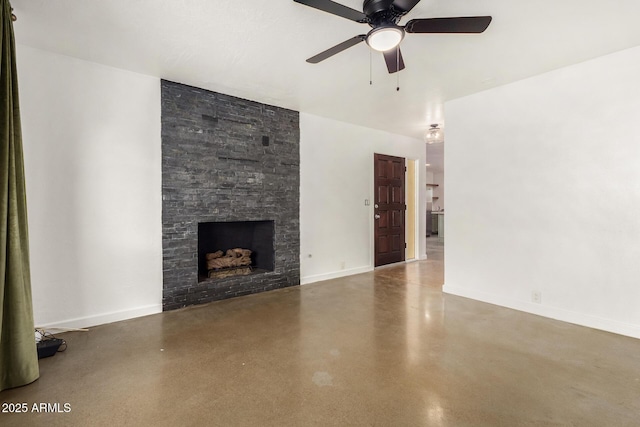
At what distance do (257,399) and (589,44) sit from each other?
4.04 m

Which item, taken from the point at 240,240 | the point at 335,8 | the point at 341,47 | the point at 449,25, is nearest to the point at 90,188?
the point at 240,240

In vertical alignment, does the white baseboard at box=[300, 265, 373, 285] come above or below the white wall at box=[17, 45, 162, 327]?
below

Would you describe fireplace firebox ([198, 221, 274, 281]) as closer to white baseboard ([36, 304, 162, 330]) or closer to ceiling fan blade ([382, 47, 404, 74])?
white baseboard ([36, 304, 162, 330])

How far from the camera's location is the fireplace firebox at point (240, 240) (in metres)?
4.58

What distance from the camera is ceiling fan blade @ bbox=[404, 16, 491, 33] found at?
6.58ft

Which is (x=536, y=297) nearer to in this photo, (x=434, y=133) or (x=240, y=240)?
(x=434, y=133)

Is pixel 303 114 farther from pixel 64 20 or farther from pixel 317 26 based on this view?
pixel 64 20

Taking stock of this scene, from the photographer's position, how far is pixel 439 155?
9.60m

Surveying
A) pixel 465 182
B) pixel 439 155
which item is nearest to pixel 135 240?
pixel 465 182

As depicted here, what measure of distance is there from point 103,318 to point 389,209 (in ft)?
16.0

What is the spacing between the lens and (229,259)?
181 inches

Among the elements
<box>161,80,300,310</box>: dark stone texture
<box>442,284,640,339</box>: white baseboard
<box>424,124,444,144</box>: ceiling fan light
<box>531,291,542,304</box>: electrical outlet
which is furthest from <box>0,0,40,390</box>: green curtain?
<box>424,124,444,144</box>: ceiling fan light

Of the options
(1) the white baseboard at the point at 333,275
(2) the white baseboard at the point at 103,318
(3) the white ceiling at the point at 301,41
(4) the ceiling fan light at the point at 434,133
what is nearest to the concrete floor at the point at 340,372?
(2) the white baseboard at the point at 103,318

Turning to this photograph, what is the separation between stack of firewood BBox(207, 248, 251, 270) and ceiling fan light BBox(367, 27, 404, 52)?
3.46 metres
